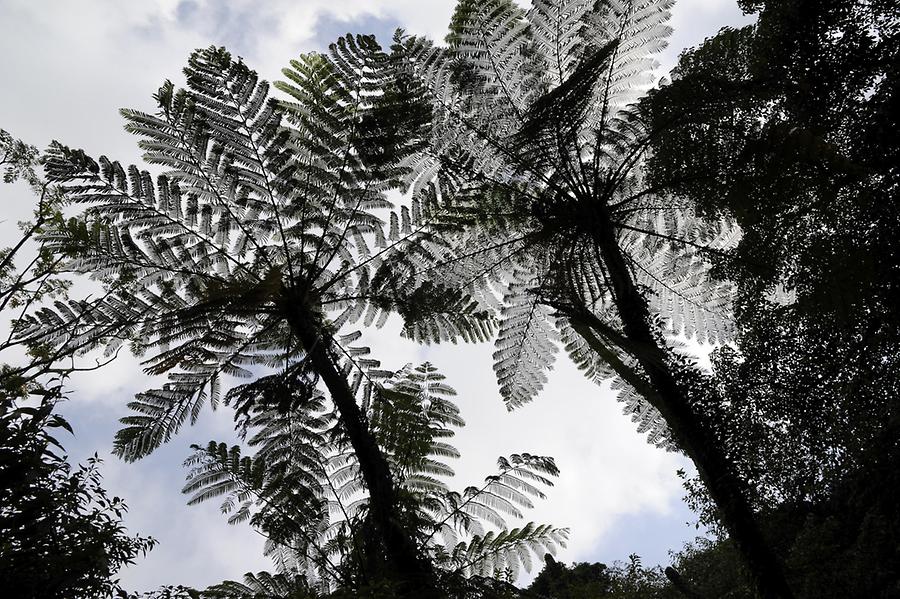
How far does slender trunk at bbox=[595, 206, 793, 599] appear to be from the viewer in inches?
145

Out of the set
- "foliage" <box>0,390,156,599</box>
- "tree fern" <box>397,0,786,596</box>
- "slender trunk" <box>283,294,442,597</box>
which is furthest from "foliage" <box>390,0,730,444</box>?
"foliage" <box>0,390,156,599</box>

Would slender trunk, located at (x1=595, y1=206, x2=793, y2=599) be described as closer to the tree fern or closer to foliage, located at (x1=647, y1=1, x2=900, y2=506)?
the tree fern

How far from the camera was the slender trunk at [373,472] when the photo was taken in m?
4.05

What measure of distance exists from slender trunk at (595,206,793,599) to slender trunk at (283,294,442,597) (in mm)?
1732

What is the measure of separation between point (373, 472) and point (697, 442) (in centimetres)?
203

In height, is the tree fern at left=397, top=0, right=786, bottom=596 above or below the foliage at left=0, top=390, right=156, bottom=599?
above

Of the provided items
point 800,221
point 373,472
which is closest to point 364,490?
point 373,472

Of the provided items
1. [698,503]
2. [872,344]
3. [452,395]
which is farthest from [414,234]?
[872,344]

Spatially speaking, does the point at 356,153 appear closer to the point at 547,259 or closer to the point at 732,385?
the point at 547,259

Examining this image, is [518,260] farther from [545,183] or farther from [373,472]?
[373,472]

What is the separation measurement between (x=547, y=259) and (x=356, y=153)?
188cm

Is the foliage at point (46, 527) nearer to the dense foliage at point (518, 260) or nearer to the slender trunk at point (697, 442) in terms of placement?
the dense foliage at point (518, 260)

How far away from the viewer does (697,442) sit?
159 inches

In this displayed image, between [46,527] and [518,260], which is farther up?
[518,260]
